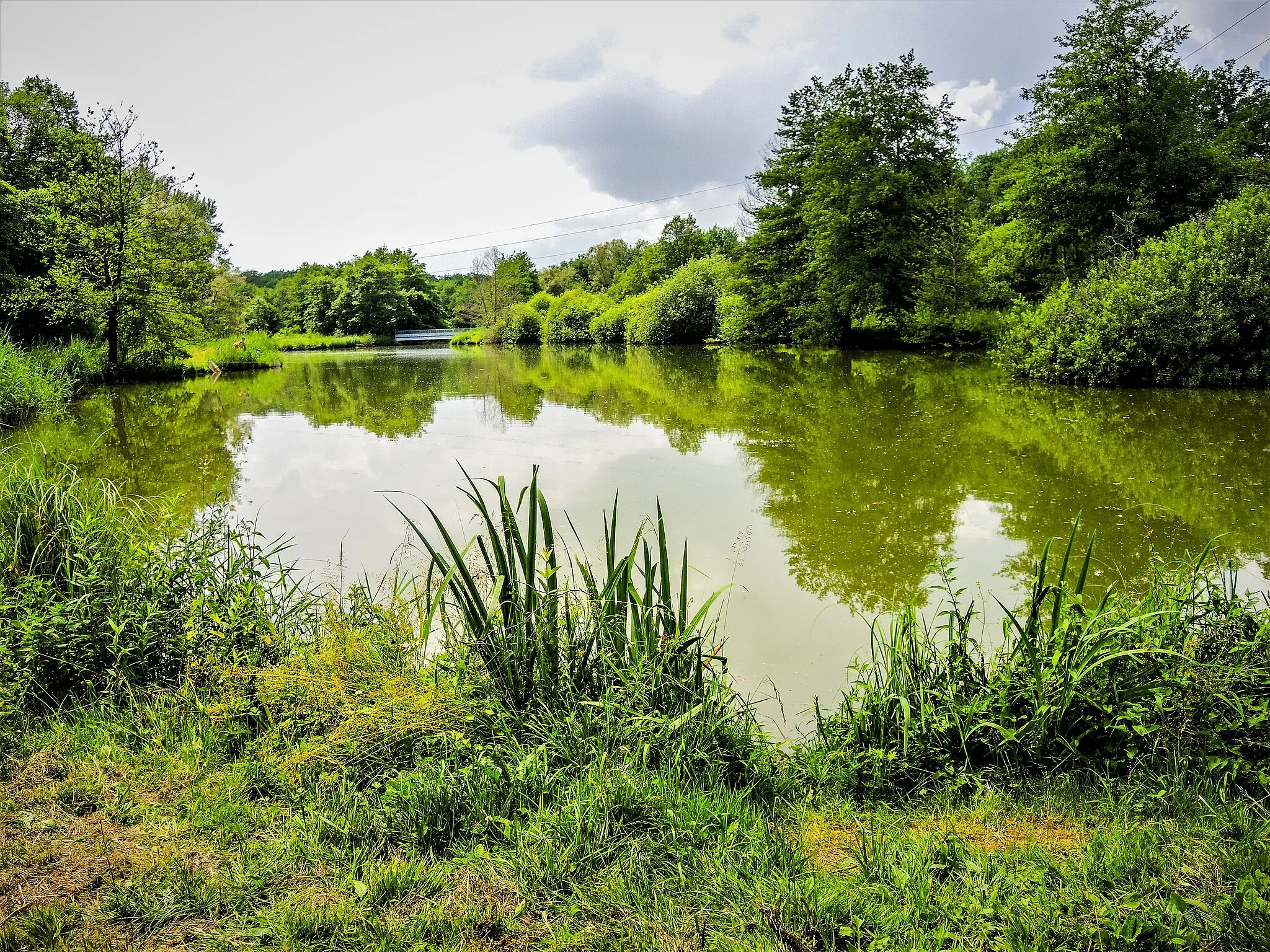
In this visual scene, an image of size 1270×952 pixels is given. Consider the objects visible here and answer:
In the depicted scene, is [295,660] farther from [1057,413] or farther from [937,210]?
[937,210]

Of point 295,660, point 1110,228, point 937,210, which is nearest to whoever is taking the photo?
point 295,660

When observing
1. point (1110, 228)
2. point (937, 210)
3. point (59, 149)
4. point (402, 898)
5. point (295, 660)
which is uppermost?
point (59, 149)

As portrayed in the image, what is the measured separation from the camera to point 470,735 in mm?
2572

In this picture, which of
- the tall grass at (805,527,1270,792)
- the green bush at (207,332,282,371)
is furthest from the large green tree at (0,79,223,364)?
the tall grass at (805,527,1270,792)

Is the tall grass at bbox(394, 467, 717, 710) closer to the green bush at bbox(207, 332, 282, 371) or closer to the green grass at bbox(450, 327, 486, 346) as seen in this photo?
the green bush at bbox(207, 332, 282, 371)

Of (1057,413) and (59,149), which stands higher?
(59,149)

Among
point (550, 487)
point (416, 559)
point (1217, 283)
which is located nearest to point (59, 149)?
point (550, 487)

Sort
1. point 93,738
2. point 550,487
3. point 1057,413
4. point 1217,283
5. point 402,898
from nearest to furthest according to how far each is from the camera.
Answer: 1. point 402,898
2. point 93,738
3. point 550,487
4. point 1057,413
5. point 1217,283

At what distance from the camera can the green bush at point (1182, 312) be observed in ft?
38.0

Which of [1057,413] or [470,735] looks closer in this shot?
[470,735]

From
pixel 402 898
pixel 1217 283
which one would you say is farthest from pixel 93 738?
pixel 1217 283

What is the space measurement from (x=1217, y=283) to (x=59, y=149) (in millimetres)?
28082

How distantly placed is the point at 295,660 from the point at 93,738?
71 cm

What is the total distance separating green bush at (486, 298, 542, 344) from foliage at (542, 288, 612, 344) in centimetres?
119
